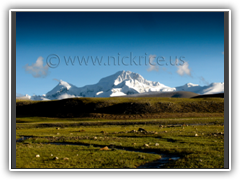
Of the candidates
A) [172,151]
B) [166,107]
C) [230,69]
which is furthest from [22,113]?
[230,69]

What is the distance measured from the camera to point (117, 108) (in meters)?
122

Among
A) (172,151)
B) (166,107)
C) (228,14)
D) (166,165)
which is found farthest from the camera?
(166,107)

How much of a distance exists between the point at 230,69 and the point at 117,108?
350ft
